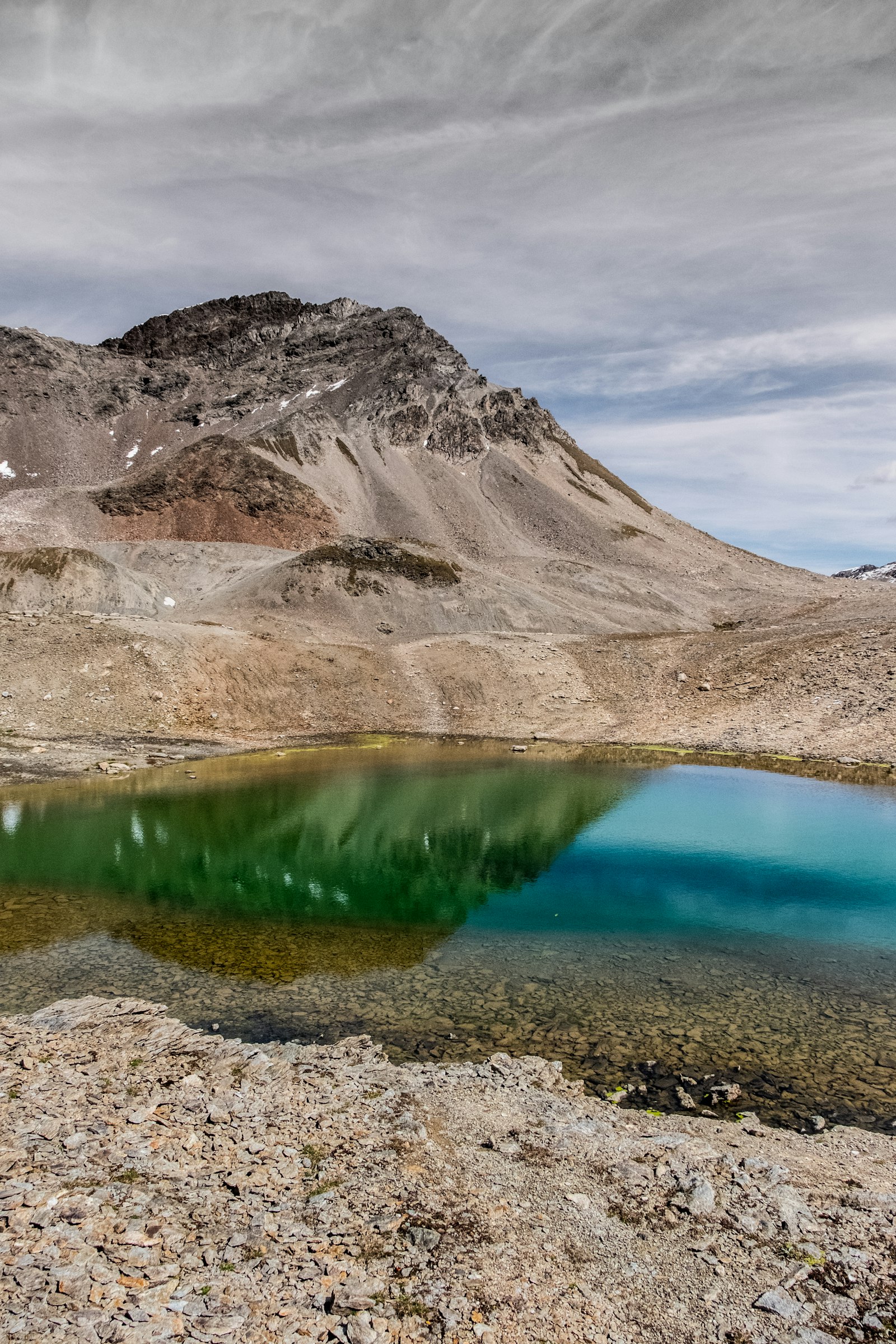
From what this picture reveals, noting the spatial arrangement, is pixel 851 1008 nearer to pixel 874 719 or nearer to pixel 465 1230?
pixel 465 1230

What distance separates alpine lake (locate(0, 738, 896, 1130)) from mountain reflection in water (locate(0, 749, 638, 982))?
0.12 meters

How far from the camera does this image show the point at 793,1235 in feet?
24.0

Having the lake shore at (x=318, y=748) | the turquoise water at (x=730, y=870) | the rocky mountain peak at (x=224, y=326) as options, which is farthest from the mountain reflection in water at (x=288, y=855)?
the rocky mountain peak at (x=224, y=326)

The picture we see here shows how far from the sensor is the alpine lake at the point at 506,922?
40.0 ft

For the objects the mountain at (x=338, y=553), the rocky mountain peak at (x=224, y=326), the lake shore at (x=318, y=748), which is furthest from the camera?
the rocky mountain peak at (x=224, y=326)

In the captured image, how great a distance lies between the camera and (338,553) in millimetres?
69688

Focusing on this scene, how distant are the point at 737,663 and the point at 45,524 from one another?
77.9 metres

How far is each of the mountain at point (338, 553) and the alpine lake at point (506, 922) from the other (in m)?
14.6

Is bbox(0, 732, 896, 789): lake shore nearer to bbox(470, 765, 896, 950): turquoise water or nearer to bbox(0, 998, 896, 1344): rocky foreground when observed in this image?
bbox(470, 765, 896, 950): turquoise water

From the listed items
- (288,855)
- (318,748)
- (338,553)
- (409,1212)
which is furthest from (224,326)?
(409,1212)

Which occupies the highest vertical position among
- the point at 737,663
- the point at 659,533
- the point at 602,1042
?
the point at 659,533

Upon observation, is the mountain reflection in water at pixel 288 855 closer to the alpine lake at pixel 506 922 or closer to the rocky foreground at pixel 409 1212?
the alpine lake at pixel 506 922

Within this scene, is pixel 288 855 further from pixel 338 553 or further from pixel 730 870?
pixel 338 553

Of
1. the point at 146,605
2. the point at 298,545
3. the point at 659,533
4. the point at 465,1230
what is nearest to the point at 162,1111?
the point at 465,1230
